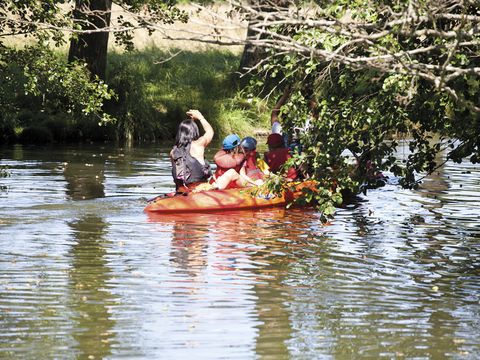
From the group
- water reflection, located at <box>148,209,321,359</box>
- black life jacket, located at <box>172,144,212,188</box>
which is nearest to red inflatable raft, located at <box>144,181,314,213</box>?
water reflection, located at <box>148,209,321,359</box>

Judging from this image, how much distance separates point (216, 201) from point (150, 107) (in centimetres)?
1144

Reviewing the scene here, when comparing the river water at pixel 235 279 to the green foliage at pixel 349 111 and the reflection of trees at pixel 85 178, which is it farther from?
the green foliage at pixel 349 111

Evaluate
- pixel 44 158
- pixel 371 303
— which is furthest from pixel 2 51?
pixel 371 303

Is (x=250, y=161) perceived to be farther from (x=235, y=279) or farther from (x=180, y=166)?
(x=235, y=279)

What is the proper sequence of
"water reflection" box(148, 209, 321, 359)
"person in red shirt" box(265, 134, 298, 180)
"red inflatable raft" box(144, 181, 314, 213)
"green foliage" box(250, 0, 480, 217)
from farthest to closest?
1. "person in red shirt" box(265, 134, 298, 180)
2. "red inflatable raft" box(144, 181, 314, 213)
3. "green foliage" box(250, 0, 480, 217)
4. "water reflection" box(148, 209, 321, 359)

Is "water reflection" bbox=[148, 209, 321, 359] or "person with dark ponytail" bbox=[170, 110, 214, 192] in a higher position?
"person with dark ponytail" bbox=[170, 110, 214, 192]

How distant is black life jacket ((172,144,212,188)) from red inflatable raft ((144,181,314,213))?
482 millimetres

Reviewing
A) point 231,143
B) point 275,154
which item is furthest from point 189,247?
point 275,154

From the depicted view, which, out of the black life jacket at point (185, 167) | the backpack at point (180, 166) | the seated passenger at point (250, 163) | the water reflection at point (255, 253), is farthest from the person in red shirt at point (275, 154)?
the backpack at point (180, 166)

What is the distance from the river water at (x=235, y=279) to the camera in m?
8.49

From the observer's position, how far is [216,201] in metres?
15.9

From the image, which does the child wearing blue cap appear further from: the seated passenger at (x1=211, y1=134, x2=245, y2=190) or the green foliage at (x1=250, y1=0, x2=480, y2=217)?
the green foliage at (x1=250, y1=0, x2=480, y2=217)

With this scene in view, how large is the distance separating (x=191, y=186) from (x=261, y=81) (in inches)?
164

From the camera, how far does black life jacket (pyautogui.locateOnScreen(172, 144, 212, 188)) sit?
16.4 metres
